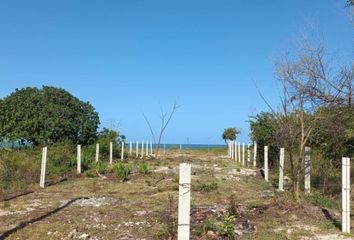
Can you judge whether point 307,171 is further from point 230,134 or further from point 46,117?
point 230,134

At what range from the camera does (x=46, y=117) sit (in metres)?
26.6

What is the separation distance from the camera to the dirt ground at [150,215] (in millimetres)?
9047

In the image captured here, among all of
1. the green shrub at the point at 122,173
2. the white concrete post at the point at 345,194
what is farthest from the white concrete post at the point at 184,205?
the green shrub at the point at 122,173

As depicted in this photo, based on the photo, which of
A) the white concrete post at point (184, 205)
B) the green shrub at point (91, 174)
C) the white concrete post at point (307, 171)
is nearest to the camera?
the white concrete post at point (184, 205)

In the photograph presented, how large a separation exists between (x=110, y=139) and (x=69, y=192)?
16234mm

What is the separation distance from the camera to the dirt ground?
29.7 ft

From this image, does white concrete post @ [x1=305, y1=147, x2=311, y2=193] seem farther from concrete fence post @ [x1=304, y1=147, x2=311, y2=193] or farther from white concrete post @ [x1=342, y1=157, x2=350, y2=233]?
white concrete post @ [x1=342, y1=157, x2=350, y2=233]

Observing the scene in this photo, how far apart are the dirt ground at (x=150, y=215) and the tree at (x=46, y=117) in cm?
988

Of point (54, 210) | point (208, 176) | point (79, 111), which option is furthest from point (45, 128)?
point (54, 210)

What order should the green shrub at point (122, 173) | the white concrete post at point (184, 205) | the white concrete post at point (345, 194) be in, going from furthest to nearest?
the green shrub at point (122, 173) < the white concrete post at point (345, 194) < the white concrete post at point (184, 205)

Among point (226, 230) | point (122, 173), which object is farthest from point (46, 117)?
point (226, 230)

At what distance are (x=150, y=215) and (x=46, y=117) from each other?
57.3 ft

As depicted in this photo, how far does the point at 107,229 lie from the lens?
942cm

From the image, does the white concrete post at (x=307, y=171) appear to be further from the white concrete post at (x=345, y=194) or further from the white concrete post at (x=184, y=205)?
the white concrete post at (x=184, y=205)
